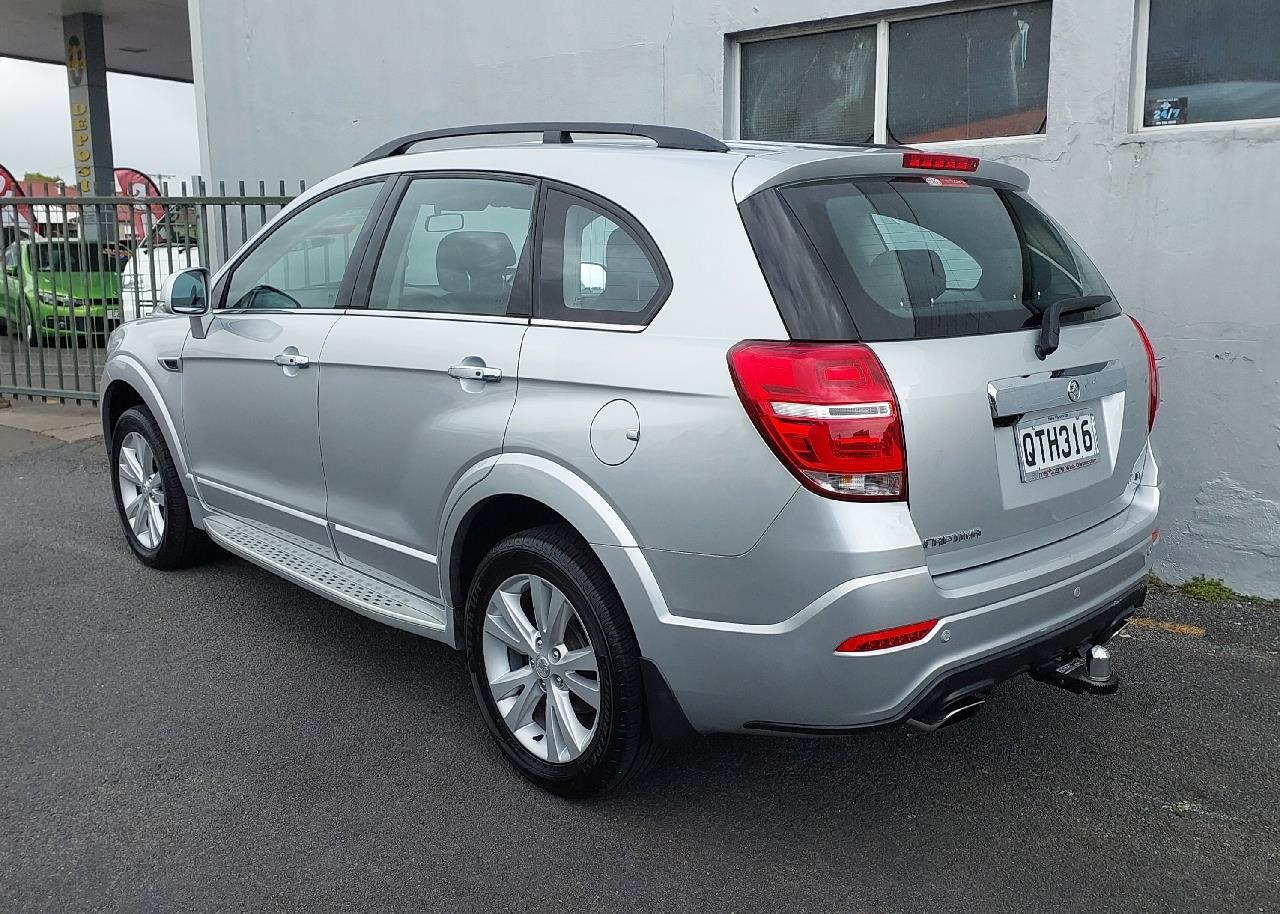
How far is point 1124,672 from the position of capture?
14.2ft

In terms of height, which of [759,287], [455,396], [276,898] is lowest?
[276,898]

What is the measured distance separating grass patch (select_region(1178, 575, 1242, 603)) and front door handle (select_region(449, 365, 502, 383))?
3.58 meters

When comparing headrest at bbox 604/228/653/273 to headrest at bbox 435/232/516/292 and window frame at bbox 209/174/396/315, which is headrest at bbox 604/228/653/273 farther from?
window frame at bbox 209/174/396/315

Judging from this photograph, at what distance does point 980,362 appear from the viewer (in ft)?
9.29

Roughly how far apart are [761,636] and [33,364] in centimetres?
1129

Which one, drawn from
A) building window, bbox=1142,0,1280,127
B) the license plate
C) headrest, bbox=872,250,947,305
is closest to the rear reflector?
the license plate

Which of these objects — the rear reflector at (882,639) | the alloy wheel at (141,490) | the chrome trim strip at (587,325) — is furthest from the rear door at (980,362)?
the alloy wheel at (141,490)

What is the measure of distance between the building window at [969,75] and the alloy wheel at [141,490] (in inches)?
157

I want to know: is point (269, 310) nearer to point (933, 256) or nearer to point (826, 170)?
point (826, 170)

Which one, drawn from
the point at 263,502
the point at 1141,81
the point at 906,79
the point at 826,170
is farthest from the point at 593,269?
the point at 906,79

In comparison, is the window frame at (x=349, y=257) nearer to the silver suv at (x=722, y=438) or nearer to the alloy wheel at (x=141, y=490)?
the silver suv at (x=722, y=438)

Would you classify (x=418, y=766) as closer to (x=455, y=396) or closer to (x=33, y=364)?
(x=455, y=396)

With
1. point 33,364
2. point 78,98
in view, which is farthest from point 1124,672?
point 78,98

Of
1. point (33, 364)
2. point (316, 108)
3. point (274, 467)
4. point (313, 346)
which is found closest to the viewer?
point (313, 346)
